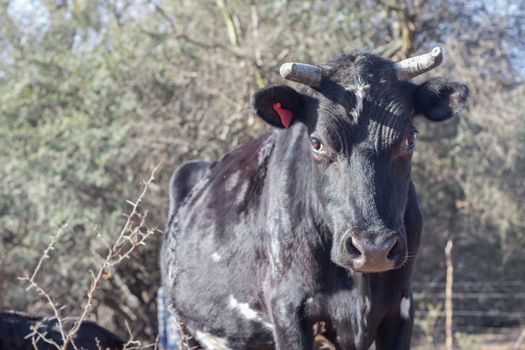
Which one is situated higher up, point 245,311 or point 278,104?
point 278,104

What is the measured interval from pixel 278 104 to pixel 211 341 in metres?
2.22

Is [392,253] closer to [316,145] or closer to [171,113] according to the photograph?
[316,145]

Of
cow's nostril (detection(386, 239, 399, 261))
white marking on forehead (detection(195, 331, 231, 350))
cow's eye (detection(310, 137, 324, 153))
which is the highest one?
cow's eye (detection(310, 137, 324, 153))

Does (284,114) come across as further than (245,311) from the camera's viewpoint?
No

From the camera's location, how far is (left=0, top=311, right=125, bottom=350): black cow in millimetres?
6508

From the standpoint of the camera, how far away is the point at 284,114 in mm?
4777

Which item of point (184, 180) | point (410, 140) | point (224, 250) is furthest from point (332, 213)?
point (184, 180)

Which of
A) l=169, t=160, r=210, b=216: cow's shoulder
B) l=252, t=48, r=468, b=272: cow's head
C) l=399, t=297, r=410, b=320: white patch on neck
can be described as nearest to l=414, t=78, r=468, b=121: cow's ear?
l=252, t=48, r=468, b=272: cow's head

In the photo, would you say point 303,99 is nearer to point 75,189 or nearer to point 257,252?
point 257,252

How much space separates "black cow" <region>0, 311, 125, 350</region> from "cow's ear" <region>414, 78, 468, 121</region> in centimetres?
305

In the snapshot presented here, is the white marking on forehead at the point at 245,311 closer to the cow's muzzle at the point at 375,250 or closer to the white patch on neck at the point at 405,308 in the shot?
the white patch on neck at the point at 405,308

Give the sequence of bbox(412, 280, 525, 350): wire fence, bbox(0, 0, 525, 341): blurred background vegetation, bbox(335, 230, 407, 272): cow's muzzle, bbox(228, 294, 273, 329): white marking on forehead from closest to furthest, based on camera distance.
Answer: bbox(335, 230, 407, 272): cow's muzzle, bbox(228, 294, 273, 329): white marking on forehead, bbox(0, 0, 525, 341): blurred background vegetation, bbox(412, 280, 525, 350): wire fence

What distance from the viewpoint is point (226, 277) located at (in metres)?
5.77

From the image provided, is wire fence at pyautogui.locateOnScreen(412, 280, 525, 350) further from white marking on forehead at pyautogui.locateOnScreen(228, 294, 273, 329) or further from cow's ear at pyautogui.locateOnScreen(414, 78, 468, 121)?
cow's ear at pyautogui.locateOnScreen(414, 78, 468, 121)
